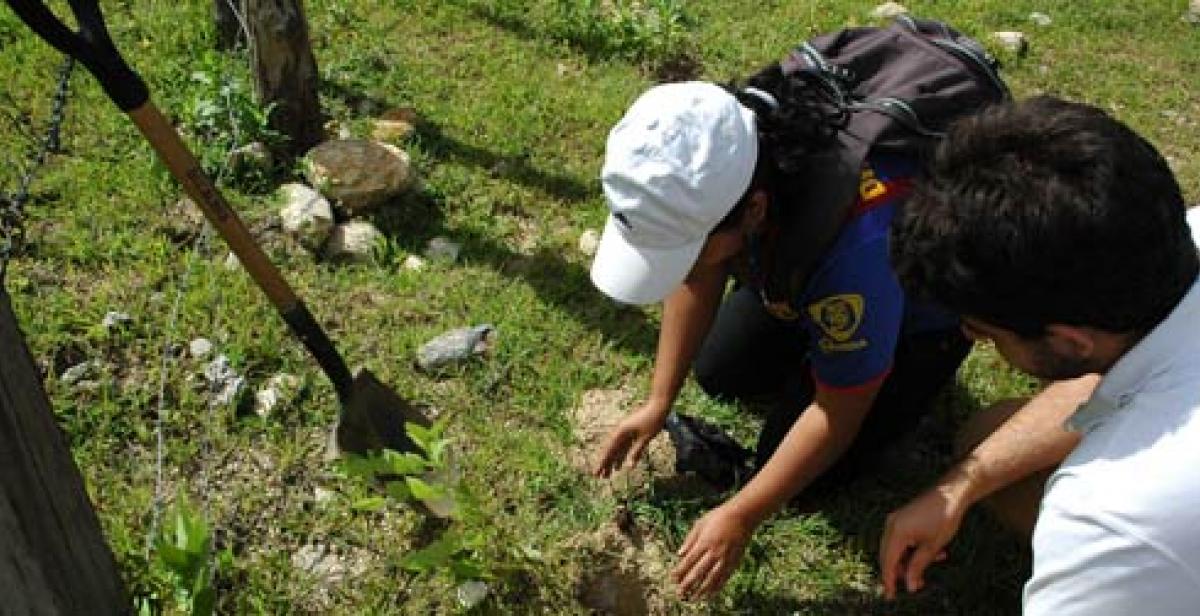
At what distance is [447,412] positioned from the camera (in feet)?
9.14

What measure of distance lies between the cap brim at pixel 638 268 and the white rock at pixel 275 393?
43.3 inches

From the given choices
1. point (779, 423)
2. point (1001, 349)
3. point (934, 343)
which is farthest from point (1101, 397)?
point (779, 423)

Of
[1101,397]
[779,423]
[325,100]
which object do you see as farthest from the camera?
[325,100]

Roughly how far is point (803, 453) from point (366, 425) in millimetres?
1067

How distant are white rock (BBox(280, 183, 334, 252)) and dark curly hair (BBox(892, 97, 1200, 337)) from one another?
2109 mm

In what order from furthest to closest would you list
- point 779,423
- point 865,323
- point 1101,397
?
point 779,423, point 865,323, point 1101,397

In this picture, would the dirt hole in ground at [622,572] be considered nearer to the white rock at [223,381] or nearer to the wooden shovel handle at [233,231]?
the wooden shovel handle at [233,231]

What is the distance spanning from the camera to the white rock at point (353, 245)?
3.18 metres

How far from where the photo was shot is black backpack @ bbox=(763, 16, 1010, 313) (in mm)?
1926

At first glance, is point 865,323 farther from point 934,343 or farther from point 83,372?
point 83,372

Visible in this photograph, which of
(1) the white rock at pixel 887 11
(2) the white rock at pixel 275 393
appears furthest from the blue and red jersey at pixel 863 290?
(1) the white rock at pixel 887 11

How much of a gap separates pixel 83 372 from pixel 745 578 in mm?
1797

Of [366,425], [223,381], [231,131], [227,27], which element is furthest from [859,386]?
[227,27]

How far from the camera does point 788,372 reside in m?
2.83
